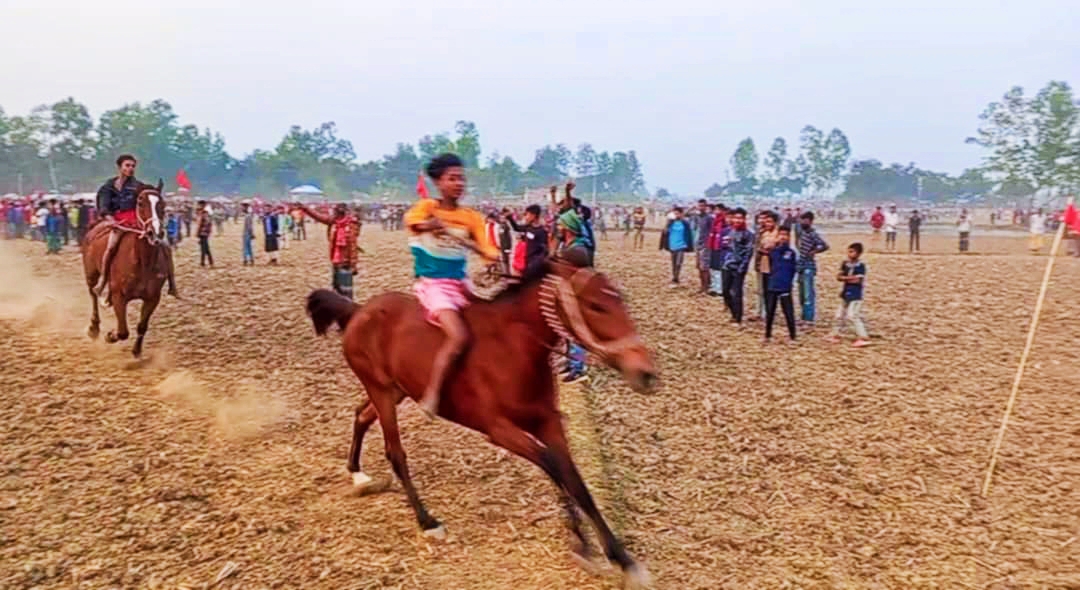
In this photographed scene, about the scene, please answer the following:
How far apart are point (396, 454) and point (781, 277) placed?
31.3ft

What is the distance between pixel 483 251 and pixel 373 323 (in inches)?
55.4

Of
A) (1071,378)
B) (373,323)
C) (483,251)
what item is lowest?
(1071,378)

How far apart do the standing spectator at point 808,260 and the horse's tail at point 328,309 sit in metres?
10.4

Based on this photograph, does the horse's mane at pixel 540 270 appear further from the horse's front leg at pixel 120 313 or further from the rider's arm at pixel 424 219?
the horse's front leg at pixel 120 313

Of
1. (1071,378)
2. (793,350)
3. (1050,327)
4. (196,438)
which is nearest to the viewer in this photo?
(196,438)

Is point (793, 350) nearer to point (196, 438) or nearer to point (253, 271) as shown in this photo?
point (196, 438)

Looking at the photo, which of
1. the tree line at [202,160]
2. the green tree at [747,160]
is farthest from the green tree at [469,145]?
the green tree at [747,160]

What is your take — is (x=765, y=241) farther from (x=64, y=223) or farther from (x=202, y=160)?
(x=202, y=160)

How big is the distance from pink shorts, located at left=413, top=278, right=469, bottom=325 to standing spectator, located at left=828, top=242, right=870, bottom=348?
32.8 feet

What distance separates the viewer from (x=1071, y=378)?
12.5 meters

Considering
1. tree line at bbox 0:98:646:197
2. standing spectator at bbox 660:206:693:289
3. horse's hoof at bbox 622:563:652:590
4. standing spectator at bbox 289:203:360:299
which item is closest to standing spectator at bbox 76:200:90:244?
standing spectator at bbox 289:203:360:299

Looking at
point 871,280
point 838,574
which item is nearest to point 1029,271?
point 871,280

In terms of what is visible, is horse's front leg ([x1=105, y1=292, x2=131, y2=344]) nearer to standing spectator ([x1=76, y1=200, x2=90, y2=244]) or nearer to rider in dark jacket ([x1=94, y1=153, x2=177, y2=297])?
rider in dark jacket ([x1=94, y1=153, x2=177, y2=297])

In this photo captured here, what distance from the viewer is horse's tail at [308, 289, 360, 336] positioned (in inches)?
302
